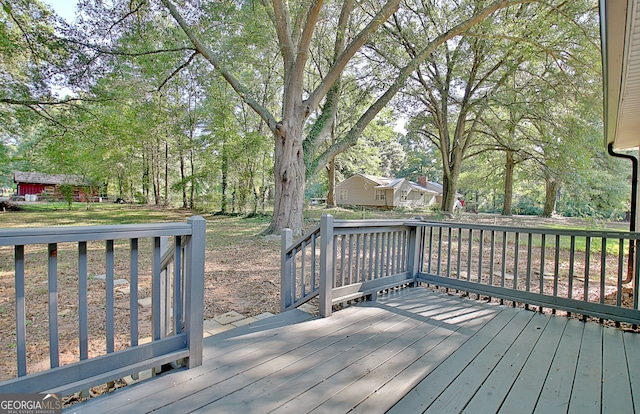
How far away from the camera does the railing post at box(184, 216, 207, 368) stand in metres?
1.90

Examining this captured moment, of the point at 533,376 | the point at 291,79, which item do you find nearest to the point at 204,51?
the point at 291,79

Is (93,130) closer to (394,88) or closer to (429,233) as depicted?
(394,88)

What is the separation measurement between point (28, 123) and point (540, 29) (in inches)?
526

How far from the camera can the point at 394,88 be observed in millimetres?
8539

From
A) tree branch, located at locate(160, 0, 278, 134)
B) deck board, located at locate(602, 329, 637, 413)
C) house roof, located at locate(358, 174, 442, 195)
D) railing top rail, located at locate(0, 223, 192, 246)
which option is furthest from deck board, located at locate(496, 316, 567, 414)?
house roof, located at locate(358, 174, 442, 195)

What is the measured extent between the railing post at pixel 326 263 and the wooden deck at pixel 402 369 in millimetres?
144

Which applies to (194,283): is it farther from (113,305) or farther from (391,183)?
(391,183)

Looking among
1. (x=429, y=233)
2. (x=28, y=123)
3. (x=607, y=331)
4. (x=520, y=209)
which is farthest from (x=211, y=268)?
(x=520, y=209)

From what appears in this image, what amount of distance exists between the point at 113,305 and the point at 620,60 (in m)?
3.70

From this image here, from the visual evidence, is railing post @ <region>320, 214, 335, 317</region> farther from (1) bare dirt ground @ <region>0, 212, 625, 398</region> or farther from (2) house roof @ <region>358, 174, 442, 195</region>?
(2) house roof @ <region>358, 174, 442, 195</region>

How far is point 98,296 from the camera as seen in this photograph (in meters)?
4.11

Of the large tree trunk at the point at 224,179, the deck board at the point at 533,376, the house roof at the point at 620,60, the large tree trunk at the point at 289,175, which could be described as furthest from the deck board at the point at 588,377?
the large tree trunk at the point at 224,179

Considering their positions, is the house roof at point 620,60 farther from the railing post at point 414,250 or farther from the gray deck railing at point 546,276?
the railing post at point 414,250

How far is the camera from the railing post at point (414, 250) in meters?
3.94
